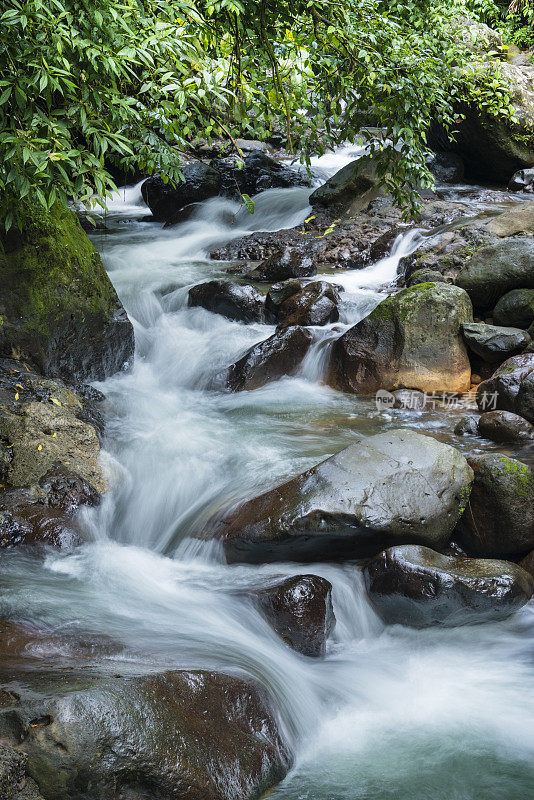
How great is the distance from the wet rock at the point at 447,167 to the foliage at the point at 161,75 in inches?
339

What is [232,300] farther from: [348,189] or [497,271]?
[348,189]

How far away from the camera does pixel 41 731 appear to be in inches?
79.7

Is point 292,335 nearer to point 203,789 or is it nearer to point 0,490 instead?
point 0,490

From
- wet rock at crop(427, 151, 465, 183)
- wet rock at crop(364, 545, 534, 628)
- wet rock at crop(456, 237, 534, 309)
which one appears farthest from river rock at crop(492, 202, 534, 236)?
wet rock at crop(364, 545, 534, 628)

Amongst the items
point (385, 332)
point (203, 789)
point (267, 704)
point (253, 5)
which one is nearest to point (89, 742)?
point (203, 789)

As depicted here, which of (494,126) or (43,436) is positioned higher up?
(494,126)

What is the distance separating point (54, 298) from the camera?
605 cm

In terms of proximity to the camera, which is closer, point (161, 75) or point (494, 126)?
point (161, 75)

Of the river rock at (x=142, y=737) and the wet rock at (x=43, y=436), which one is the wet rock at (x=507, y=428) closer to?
the wet rock at (x=43, y=436)

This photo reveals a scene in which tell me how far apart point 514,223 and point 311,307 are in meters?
3.37

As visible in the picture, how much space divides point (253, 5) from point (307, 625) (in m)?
3.99

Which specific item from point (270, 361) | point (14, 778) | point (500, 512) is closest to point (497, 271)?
point (270, 361)

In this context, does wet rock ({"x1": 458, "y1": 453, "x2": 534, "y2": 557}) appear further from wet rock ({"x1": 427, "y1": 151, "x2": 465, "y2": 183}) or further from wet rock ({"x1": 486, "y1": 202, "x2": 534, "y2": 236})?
wet rock ({"x1": 427, "y1": 151, "x2": 465, "y2": 183})

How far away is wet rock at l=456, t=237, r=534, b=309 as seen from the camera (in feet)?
22.3
